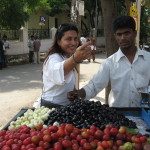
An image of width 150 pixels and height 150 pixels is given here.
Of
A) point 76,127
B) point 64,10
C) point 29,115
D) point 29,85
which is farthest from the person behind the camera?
point 64,10

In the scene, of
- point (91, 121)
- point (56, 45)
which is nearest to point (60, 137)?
point (91, 121)

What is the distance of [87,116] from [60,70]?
48 cm

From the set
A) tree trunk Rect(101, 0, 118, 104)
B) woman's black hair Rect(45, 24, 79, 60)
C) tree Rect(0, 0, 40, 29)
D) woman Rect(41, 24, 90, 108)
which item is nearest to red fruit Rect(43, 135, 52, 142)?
woman Rect(41, 24, 90, 108)

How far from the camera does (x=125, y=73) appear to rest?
2811 mm

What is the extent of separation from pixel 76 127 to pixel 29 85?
7.69 m

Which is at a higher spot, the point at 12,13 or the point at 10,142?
the point at 12,13

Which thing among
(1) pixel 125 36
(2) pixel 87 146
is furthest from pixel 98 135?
(1) pixel 125 36

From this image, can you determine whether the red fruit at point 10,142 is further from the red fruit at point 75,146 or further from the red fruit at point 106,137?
the red fruit at point 106,137

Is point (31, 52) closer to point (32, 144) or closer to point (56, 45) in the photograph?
point (56, 45)

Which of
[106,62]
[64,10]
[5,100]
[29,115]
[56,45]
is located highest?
[64,10]

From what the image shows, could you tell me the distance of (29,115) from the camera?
249 centimetres

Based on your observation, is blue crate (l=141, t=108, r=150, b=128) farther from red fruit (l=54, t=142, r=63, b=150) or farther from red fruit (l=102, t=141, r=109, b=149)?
Result: red fruit (l=54, t=142, r=63, b=150)

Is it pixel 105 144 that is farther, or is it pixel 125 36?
pixel 125 36

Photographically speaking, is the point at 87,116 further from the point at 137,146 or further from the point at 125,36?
the point at 125,36
